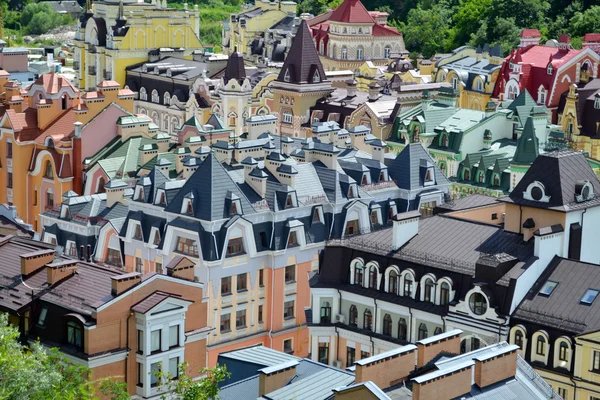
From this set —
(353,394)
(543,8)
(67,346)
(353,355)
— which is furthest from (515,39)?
(353,394)

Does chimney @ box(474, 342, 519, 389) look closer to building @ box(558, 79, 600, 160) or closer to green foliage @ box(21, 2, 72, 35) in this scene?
building @ box(558, 79, 600, 160)

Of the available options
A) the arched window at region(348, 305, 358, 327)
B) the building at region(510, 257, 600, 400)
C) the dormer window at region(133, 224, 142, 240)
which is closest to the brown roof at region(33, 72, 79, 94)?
the dormer window at region(133, 224, 142, 240)

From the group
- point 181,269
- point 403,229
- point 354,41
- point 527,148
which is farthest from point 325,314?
point 354,41

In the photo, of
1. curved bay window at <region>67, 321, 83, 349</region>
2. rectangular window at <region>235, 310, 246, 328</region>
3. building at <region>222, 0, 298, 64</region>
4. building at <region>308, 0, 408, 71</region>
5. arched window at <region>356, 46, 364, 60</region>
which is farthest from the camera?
building at <region>222, 0, 298, 64</region>

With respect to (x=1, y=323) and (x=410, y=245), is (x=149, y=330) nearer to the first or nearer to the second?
(x=1, y=323)

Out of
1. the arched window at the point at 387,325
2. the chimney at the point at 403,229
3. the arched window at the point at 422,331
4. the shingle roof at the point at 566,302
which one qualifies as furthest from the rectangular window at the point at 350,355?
the shingle roof at the point at 566,302

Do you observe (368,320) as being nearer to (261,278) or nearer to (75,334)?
(261,278)

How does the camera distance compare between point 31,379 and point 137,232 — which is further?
point 137,232
